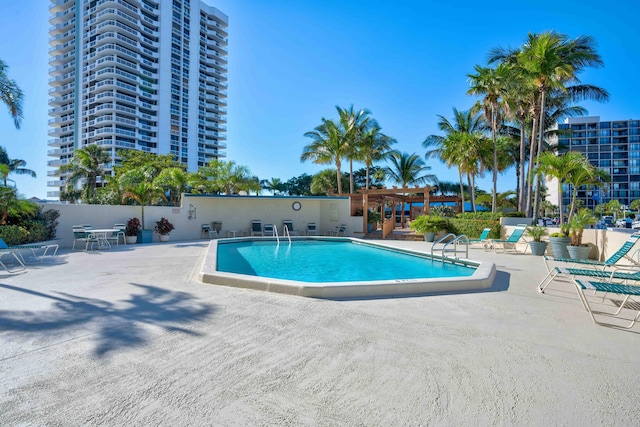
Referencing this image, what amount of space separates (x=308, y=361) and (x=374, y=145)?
25.9 m

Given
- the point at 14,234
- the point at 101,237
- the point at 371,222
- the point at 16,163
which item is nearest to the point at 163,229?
the point at 101,237

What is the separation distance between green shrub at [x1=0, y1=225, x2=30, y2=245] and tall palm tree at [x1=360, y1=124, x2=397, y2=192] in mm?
20123

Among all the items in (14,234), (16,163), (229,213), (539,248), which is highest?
(16,163)

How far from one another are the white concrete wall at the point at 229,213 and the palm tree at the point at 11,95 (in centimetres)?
379

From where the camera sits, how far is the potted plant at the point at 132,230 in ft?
47.9

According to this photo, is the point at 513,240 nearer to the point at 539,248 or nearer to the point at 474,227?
the point at 539,248

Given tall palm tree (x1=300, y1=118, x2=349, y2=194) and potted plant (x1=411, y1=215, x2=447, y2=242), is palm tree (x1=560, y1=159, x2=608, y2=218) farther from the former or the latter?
tall palm tree (x1=300, y1=118, x2=349, y2=194)

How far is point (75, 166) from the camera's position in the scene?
29.5 meters

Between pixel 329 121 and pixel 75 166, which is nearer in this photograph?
pixel 329 121

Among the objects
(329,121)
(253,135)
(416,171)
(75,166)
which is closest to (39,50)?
(75,166)

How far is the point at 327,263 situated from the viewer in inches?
416

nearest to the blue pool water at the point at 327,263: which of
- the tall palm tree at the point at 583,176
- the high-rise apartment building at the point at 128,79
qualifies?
the tall palm tree at the point at 583,176

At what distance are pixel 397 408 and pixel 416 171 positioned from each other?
30123 millimetres

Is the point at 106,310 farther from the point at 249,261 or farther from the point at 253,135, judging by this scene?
the point at 253,135
